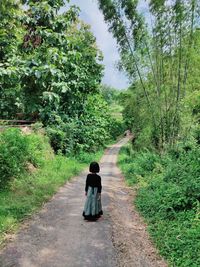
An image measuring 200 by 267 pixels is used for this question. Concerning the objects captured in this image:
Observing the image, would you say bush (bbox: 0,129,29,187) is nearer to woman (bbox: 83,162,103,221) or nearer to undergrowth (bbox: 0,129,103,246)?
undergrowth (bbox: 0,129,103,246)

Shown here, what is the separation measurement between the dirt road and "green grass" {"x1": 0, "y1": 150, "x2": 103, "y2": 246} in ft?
0.84

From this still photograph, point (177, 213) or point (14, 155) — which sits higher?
point (14, 155)

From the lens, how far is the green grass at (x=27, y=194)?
707 centimetres

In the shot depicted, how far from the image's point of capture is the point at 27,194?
943 centimetres

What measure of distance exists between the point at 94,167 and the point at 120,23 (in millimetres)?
9650

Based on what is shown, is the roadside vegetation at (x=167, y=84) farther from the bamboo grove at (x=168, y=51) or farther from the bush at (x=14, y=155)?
the bush at (x=14, y=155)

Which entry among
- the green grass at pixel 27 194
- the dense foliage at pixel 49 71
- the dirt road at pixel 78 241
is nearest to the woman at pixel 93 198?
the dirt road at pixel 78 241

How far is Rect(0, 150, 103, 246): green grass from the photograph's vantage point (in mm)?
7074

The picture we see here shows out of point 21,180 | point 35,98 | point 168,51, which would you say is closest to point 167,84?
point 168,51

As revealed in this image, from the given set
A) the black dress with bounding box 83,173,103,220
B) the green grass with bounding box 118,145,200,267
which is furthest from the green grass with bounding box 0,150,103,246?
the green grass with bounding box 118,145,200,267

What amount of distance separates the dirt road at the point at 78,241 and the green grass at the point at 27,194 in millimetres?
257

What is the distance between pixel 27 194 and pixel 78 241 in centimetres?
352

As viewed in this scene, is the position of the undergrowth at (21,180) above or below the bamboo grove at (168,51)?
below

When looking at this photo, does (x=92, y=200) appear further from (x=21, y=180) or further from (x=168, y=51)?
(x=168, y=51)
